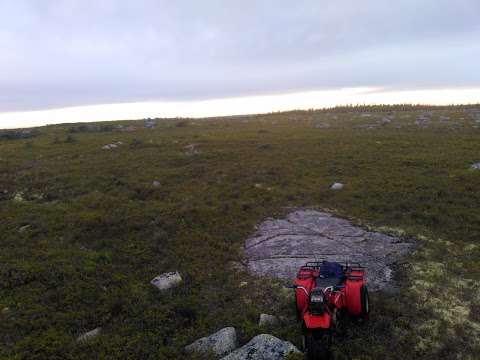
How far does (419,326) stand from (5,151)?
99.4ft

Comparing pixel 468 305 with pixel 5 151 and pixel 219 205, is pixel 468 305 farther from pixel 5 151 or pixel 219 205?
pixel 5 151

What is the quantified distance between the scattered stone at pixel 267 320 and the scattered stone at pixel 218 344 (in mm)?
750

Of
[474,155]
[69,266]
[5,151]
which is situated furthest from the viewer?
[5,151]

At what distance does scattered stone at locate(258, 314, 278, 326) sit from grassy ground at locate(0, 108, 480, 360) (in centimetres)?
22

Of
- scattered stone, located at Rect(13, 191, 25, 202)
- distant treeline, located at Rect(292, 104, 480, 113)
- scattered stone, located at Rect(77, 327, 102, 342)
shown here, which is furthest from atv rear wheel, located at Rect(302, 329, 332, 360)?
distant treeline, located at Rect(292, 104, 480, 113)

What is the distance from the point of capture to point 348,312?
27.0ft

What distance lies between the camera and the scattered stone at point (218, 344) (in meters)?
7.80

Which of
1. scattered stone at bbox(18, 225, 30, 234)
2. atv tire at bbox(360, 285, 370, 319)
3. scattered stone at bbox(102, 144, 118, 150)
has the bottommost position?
atv tire at bbox(360, 285, 370, 319)

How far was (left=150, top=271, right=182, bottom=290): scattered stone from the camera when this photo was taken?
1066 centimetres

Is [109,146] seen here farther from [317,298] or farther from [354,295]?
[317,298]

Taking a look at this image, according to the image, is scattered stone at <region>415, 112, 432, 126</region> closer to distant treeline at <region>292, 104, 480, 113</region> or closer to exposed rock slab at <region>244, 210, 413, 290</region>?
distant treeline at <region>292, 104, 480, 113</region>

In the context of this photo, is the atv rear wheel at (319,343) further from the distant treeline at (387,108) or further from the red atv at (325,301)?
the distant treeline at (387,108)

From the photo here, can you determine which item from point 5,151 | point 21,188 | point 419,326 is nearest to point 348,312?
point 419,326

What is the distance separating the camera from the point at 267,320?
8727mm
